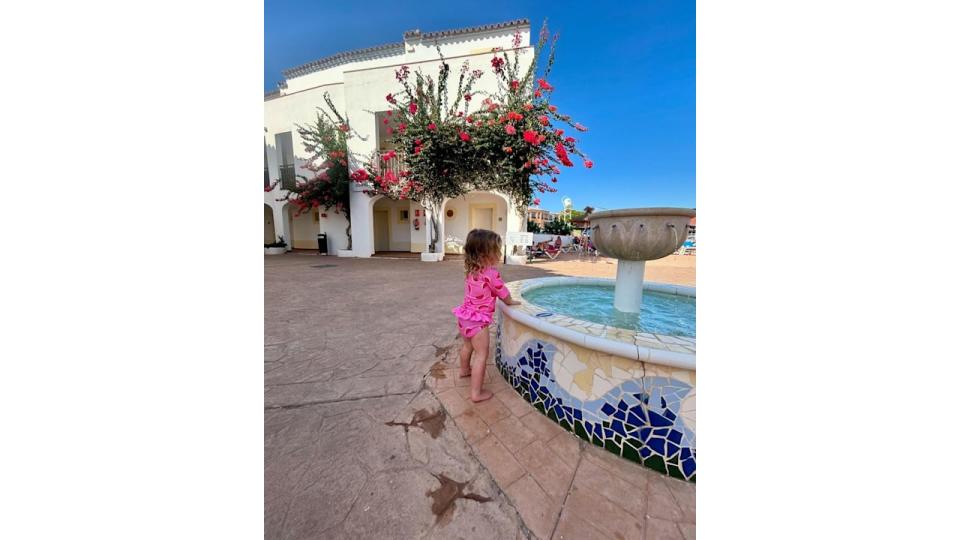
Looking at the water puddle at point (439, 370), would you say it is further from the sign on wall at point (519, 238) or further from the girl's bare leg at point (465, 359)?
the sign on wall at point (519, 238)

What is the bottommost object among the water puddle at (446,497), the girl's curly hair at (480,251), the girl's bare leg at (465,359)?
the water puddle at (446,497)

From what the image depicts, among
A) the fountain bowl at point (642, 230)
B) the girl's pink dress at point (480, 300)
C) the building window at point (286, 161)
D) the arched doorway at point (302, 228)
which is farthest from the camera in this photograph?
the arched doorway at point (302, 228)

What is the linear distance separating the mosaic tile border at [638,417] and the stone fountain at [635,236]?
3.26 ft

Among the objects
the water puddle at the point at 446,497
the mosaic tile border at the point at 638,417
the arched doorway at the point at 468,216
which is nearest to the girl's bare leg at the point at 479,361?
the mosaic tile border at the point at 638,417

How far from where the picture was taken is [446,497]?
1164 mm

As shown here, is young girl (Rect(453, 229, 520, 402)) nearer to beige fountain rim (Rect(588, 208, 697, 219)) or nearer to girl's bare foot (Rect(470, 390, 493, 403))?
girl's bare foot (Rect(470, 390, 493, 403))

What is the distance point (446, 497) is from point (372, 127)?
39.3 feet

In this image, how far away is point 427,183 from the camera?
29.4 ft

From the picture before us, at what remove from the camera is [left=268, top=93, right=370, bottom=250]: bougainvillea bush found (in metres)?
10.9

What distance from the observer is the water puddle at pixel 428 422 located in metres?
1.57
